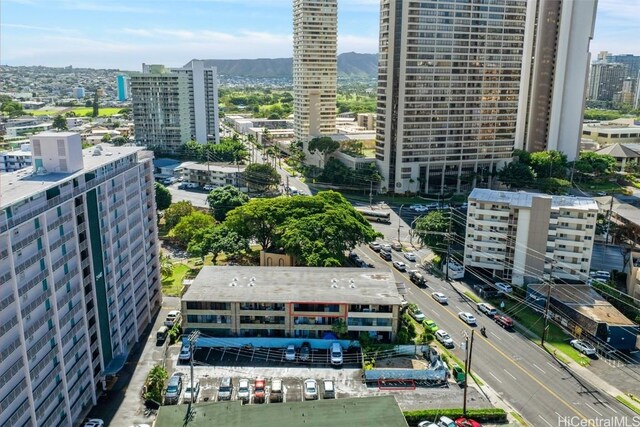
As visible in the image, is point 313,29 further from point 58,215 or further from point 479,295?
point 58,215

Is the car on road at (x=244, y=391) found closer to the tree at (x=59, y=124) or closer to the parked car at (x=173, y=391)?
the parked car at (x=173, y=391)

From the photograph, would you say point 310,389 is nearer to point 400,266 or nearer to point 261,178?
point 400,266

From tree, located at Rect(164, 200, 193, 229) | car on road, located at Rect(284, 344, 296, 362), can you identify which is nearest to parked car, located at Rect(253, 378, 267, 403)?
car on road, located at Rect(284, 344, 296, 362)

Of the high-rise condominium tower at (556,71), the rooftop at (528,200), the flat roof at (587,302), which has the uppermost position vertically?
the high-rise condominium tower at (556,71)

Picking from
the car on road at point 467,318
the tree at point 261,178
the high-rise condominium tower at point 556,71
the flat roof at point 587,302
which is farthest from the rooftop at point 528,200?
the high-rise condominium tower at point 556,71

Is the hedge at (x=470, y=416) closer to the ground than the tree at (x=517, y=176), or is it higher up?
closer to the ground

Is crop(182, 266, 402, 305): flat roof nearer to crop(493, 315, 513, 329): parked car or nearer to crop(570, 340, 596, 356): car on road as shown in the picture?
crop(493, 315, 513, 329): parked car

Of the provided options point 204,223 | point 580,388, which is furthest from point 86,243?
point 580,388
